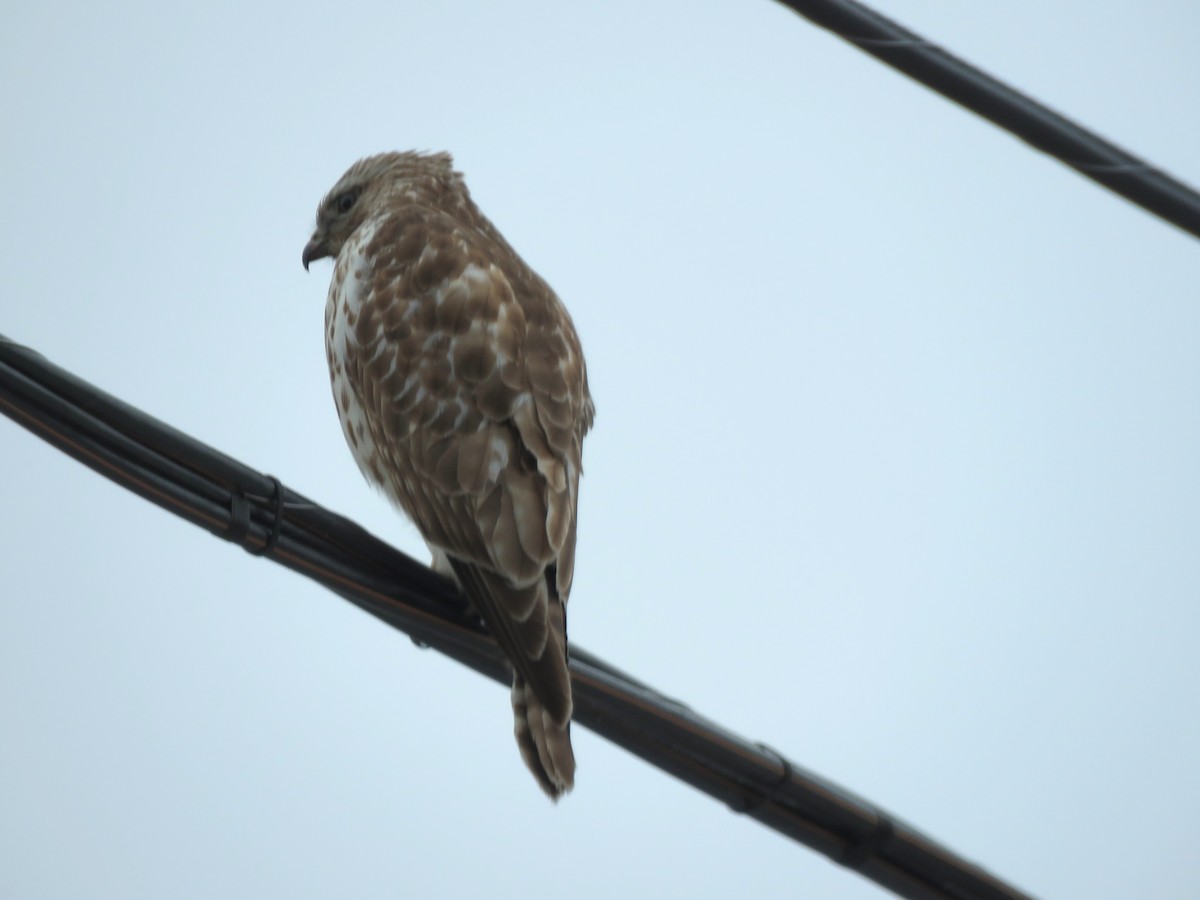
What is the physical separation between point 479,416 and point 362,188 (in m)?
1.65

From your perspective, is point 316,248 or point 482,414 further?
point 316,248

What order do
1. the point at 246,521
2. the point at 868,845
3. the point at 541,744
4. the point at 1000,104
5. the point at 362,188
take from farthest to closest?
the point at 362,188 → the point at 541,744 → the point at 868,845 → the point at 246,521 → the point at 1000,104

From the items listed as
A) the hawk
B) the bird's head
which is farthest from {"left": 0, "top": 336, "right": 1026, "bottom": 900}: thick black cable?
the bird's head

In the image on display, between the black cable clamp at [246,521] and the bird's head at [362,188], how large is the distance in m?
2.26

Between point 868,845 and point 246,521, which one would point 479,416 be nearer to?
point 246,521

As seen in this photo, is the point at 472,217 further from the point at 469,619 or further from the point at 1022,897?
the point at 1022,897

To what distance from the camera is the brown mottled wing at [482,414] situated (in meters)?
3.03

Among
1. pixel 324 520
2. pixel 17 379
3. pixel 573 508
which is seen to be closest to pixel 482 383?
pixel 573 508

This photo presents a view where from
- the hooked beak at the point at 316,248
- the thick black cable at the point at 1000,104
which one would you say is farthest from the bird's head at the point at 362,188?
the thick black cable at the point at 1000,104

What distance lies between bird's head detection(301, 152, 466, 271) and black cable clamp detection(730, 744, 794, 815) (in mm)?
2442

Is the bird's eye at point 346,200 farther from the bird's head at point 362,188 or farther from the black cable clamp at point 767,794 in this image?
the black cable clamp at point 767,794

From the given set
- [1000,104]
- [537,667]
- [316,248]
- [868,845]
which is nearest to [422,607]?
[537,667]

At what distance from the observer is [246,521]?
7.82 ft

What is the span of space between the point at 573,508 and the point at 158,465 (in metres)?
1.16
